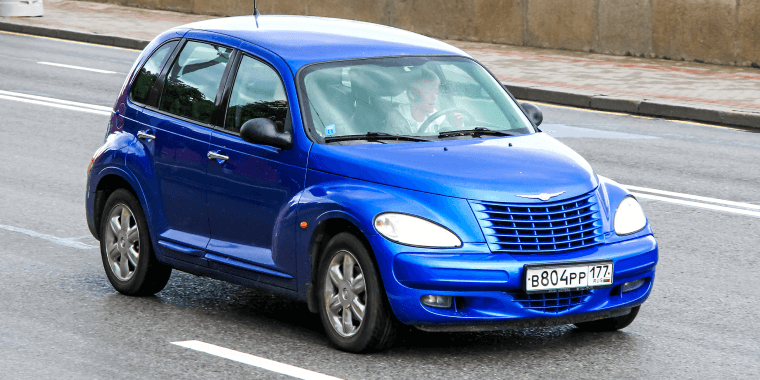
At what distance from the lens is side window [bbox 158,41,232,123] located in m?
6.98

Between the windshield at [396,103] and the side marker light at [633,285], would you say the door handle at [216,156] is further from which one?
the side marker light at [633,285]

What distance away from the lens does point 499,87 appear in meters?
7.29

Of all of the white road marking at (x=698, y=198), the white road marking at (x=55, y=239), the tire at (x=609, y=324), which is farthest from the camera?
the white road marking at (x=698, y=198)

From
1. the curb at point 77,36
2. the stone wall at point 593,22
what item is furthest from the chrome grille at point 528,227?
the curb at point 77,36

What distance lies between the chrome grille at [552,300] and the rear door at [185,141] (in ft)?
6.47

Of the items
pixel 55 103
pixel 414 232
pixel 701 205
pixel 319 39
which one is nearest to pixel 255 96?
pixel 319 39

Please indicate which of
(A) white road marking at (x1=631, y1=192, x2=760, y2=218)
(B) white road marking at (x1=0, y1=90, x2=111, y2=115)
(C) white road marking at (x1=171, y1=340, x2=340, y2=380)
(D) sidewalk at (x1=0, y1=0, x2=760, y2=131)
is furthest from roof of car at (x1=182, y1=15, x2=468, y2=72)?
(D) sidewalk at (x1=0, y1=0, x2=760, y2=131)

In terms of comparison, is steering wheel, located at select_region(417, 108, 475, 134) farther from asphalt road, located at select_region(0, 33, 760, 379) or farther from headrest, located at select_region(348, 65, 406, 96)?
asphalt road, located at select_region(0, 33, 760, 379)

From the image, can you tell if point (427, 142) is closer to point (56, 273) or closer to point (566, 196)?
point (566, 196)

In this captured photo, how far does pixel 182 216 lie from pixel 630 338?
8.45 feet

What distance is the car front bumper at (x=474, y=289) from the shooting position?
562 cm

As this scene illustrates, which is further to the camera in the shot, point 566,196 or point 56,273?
point 56,273

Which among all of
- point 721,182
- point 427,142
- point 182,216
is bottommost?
point 721,182

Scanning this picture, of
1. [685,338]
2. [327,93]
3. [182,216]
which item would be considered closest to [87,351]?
[182,216]
